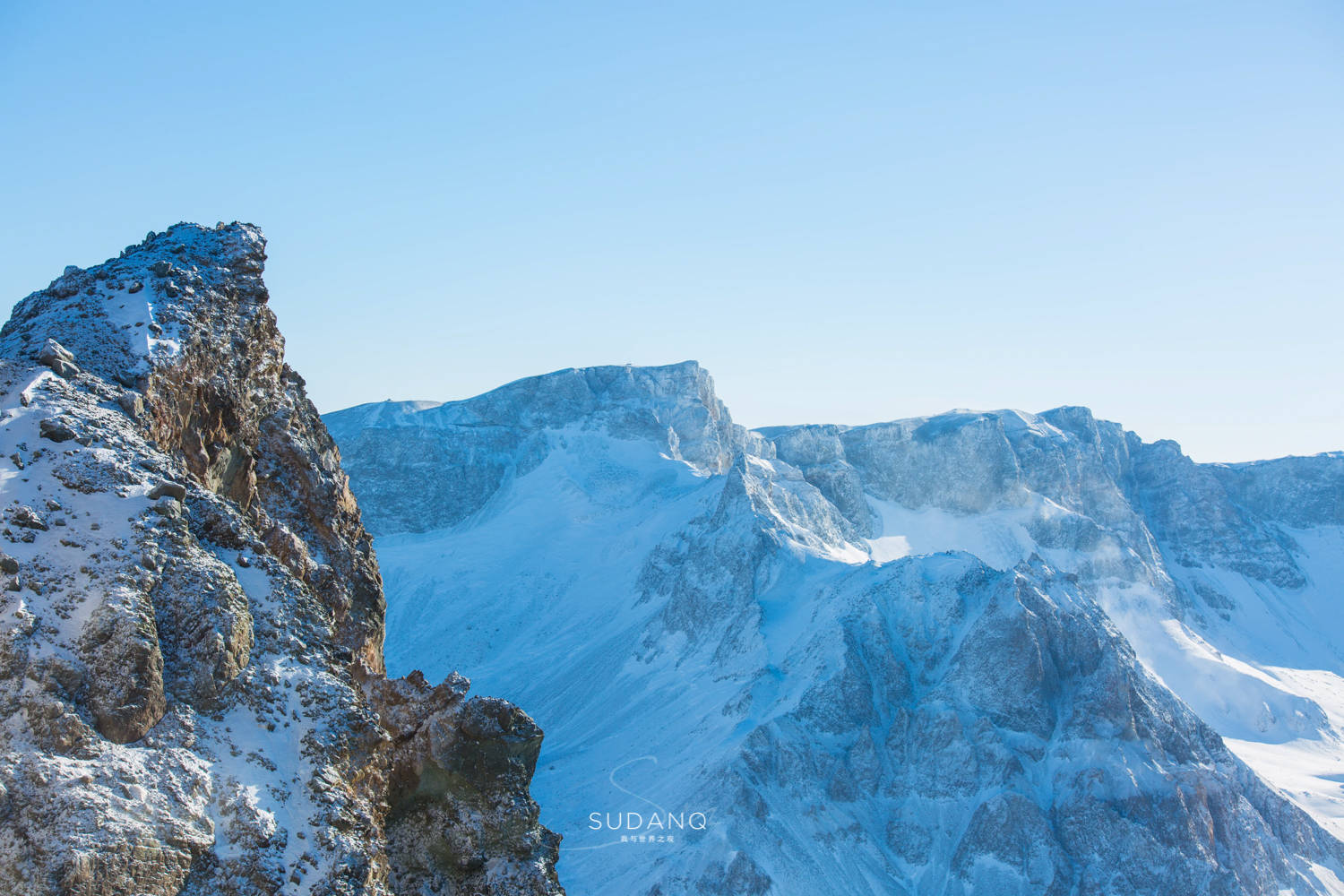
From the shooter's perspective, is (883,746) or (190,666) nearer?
(190,666)

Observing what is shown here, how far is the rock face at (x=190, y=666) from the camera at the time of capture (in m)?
19.3

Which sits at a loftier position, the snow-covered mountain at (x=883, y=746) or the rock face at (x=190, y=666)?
the rock face at (x=190, y=666)

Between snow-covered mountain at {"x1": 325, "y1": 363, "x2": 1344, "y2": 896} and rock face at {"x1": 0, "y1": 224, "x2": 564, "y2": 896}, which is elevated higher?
rock face at {"x1": 0, "y1": 224, "x2": 564, "y2": 896}

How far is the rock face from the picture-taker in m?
19.3

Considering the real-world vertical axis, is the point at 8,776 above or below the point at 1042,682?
above

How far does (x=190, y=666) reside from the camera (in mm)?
21875

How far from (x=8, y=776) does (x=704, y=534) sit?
16253 centimetres

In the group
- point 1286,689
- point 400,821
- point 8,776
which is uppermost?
point 8,776

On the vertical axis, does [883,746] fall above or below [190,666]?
below

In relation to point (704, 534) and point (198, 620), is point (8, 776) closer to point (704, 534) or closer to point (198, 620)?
point (198, 620)

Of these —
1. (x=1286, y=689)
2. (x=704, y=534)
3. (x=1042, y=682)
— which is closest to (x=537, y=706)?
(x=704, y=534)

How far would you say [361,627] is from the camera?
32.4 metres

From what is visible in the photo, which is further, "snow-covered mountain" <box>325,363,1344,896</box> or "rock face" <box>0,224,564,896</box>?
"snow-covered mountain" <box>325,363,1344,896</box>

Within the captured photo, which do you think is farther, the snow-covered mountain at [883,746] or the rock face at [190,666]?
the snow-covered mountain at [883,746]
